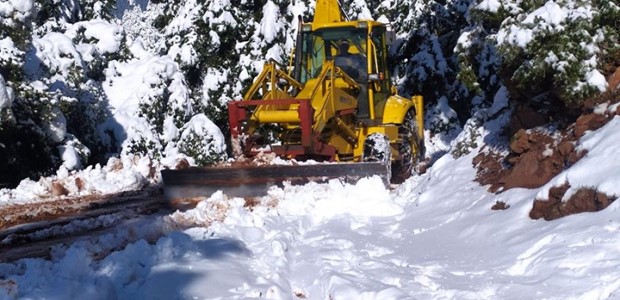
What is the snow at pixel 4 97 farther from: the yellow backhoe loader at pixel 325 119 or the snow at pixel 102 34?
the snow at pixel 102 34

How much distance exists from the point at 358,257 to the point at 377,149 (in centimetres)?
580

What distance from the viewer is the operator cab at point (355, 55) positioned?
1315 centimetres

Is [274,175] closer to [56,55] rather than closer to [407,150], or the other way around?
[407,150]

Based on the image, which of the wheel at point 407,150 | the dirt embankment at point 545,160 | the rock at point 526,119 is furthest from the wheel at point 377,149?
the rock at point 526,119

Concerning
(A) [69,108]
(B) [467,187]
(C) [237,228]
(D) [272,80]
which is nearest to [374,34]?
(D) [272,80]

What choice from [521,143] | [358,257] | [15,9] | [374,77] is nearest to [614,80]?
[521,143]

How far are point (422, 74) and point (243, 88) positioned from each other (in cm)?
564

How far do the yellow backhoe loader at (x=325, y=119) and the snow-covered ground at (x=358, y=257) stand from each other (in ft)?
4.17

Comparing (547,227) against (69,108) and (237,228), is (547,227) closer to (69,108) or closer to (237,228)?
(237,228)

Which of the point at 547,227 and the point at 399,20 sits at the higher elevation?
the point at 399,20

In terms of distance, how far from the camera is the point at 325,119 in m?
11.5

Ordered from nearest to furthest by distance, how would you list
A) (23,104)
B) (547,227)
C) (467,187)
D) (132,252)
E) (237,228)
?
(132,252) → (547,227) → (237,228) → (467,187) → (23,104)

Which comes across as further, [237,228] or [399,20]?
[399,20]

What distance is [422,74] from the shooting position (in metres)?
21.4
